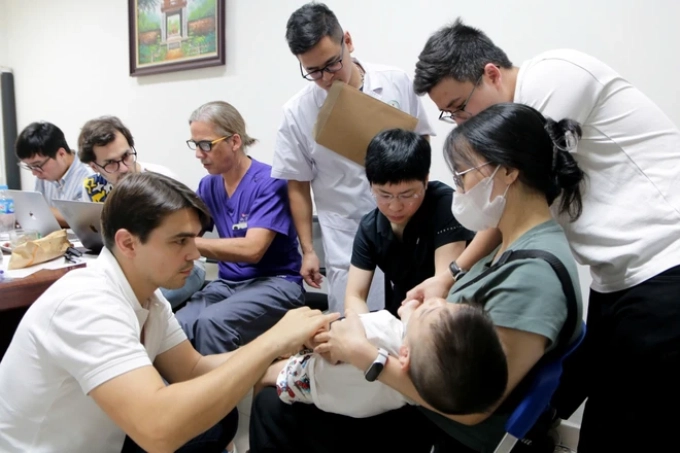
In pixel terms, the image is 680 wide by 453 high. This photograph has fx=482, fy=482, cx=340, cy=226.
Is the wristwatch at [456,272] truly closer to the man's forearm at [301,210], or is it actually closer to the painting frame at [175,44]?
the man's forearm at [301,210]

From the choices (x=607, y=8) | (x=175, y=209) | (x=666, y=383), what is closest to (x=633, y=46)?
(x=607, y=8)

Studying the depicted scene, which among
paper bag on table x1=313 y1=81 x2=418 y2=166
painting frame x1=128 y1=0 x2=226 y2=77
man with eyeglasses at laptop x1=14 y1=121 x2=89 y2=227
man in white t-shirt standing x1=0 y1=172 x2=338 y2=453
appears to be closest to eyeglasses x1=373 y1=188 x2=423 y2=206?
paper bag on table x1=313 y1=81 x2=418 y2=166

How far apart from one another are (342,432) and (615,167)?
3.07ft

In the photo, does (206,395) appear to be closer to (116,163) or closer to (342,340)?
(342,340)

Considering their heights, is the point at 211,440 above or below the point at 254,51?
below

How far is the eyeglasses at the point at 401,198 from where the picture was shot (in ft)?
4.89

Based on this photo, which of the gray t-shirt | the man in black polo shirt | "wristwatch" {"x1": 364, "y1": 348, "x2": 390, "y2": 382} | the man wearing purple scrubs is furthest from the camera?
the man wearing purple scrubs

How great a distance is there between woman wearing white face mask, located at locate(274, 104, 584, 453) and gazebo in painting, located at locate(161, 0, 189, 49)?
8.14ft

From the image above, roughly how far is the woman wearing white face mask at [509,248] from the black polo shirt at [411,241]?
331 mm

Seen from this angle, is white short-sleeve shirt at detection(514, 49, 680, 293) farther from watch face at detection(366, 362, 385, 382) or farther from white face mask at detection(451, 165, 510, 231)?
watch face at detection(366, 362, 385, 382)

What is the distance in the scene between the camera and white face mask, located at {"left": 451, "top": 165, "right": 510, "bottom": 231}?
1.06 meters

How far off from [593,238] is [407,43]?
148cm

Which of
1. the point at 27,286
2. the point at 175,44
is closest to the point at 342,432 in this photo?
the point at 27,286

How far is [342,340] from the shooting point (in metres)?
1.10
